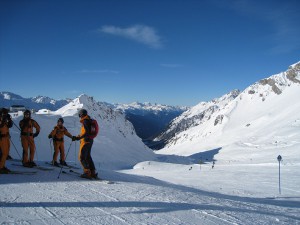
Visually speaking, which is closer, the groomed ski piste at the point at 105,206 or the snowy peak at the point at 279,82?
the groomed ski piste at the point at 105,206

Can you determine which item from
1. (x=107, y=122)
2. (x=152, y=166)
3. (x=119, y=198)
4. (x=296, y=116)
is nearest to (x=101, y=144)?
(x=152, y=166)

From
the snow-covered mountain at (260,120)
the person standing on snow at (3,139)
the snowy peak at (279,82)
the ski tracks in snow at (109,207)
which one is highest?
the snowy peak at (279,82)

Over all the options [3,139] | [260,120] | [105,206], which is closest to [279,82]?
[260,120]

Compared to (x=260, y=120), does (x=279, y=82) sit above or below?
above

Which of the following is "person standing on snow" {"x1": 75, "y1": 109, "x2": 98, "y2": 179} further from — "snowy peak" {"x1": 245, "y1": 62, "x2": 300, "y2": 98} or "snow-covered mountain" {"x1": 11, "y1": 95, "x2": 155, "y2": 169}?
"snowy peak" {"x1": 245, "y1": 62, "x2": 300, "y2": 98}

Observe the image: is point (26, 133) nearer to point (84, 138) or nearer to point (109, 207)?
point (84, 138)

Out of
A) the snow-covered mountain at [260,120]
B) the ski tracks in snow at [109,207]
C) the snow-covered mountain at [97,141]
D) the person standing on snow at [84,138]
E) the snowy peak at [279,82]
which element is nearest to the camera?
the ski tracks in snow at [109,207]

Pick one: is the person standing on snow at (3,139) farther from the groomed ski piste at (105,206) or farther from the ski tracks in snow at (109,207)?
the ski tracks in snow at (109,207)

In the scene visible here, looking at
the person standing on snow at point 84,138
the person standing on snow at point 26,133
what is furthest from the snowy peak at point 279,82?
the person standing on snow at point 26,133

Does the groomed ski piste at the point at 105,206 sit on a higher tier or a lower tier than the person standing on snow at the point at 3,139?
lower

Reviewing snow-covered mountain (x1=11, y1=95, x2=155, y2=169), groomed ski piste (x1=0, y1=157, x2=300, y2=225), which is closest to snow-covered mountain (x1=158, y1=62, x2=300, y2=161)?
snow-covered mountain (x1=11, y1=95, x2=155, y2=169)

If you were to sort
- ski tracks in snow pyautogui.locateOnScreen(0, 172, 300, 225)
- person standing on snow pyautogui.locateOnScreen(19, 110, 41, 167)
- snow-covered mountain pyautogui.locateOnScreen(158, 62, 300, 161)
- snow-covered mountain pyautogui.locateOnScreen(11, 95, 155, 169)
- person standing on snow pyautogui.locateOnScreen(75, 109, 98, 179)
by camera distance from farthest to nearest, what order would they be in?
snow-covered mountain pyautogui.locateOnScreen(158, 62, 300, 161)
snow-covered mountain pyautogui.locateOnScreen(11, 95, 155, 169)
person standing on snow pyautogui.locateOnScreen(19, 110, 41, 167)
person standing on snow pyautogui.locateOnScreen(75, 109, 98, 179)
ski tracks in snow pyautogui.locateOnScreen(0, 172, 300, 225)

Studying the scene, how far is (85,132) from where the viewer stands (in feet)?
33.7

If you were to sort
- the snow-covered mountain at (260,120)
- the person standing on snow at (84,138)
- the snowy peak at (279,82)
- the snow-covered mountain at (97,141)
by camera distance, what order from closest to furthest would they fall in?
the person standing on snow at (84,138) → the snow-covered mountain at (97,141) → the snow-covered mountain at (260,120) → the snowy peak at (279,82)
